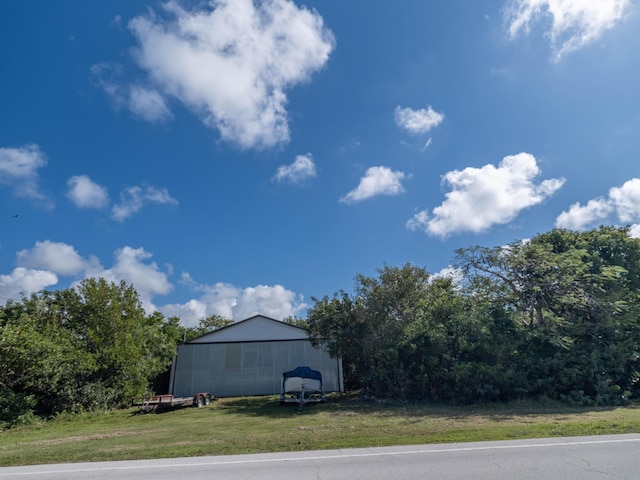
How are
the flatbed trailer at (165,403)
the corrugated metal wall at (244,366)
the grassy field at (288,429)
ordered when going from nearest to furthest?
the grassy field at (288,429)
the flatbed trailer at (165,403)
the corrugated metal wall at (244,366)

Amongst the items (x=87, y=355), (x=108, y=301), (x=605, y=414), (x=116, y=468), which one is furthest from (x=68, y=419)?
(x=605, y=414)

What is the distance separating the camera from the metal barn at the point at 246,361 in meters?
23.7

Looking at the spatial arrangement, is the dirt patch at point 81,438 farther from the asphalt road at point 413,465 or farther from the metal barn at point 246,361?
the metal barn at point 246,361

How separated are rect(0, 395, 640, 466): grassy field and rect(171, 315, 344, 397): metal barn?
729 centimetres

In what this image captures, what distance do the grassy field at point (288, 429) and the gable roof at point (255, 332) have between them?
317 inches

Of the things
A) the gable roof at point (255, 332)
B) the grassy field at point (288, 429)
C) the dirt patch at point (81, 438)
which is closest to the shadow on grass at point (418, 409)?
the grassy field at point (288, 429)

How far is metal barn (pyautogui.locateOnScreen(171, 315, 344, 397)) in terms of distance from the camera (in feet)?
77.8

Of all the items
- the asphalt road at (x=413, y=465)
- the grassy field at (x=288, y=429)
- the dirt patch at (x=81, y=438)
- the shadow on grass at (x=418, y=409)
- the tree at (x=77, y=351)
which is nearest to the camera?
the asphalt road at (x=413, y=465)

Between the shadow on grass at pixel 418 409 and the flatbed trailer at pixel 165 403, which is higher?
the flatbed trailer at pixel 165 403

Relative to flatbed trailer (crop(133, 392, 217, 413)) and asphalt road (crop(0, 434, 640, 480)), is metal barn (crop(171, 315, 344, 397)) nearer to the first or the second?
flatbed trailer (crop(133, 392, 217, 413))

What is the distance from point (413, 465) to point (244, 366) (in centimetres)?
1965

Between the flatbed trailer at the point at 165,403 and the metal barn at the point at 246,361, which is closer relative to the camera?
the flatbed trailer at the point at 165,403

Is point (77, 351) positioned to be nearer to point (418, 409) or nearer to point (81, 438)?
point (81, 438)

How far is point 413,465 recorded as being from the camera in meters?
6.01
